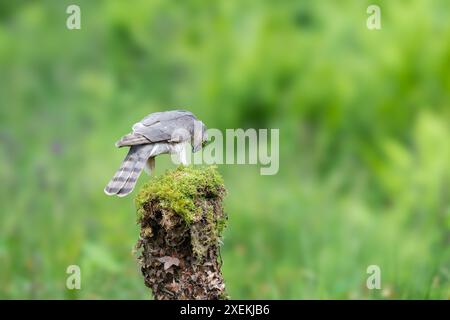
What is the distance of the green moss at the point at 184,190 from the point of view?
3.87 meters

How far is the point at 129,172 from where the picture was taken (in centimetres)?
395

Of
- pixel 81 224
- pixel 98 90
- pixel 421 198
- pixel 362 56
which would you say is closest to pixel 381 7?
pixel 362 56

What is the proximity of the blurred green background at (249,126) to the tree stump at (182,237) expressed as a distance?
83.1 inches

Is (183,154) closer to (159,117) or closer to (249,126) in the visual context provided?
(159,117)

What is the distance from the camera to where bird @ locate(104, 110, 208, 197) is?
3.93m

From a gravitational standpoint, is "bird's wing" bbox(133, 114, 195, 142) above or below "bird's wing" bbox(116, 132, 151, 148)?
above

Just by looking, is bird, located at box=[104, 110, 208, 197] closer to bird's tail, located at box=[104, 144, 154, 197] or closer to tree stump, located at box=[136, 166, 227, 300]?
bird's tail, located at box=[104, 144, 154, 197]

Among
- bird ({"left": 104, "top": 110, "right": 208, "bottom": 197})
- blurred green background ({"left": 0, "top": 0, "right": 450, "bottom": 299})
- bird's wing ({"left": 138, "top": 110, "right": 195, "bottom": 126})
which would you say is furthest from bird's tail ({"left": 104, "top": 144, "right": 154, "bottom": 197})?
blurred green background ({"left": 0, "top": 0, "right": 450, "bottom": 299})

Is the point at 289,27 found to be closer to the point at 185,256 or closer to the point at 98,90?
the point at 98,90

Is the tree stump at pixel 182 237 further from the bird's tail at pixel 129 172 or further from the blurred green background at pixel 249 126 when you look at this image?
the blurred green background at pixel 249 126

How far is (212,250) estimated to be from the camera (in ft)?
13.0

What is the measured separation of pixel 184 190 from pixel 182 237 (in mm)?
207

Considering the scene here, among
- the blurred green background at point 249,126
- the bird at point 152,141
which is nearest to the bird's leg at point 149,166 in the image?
the bird at point 152,141

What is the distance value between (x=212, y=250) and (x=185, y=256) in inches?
4.7
